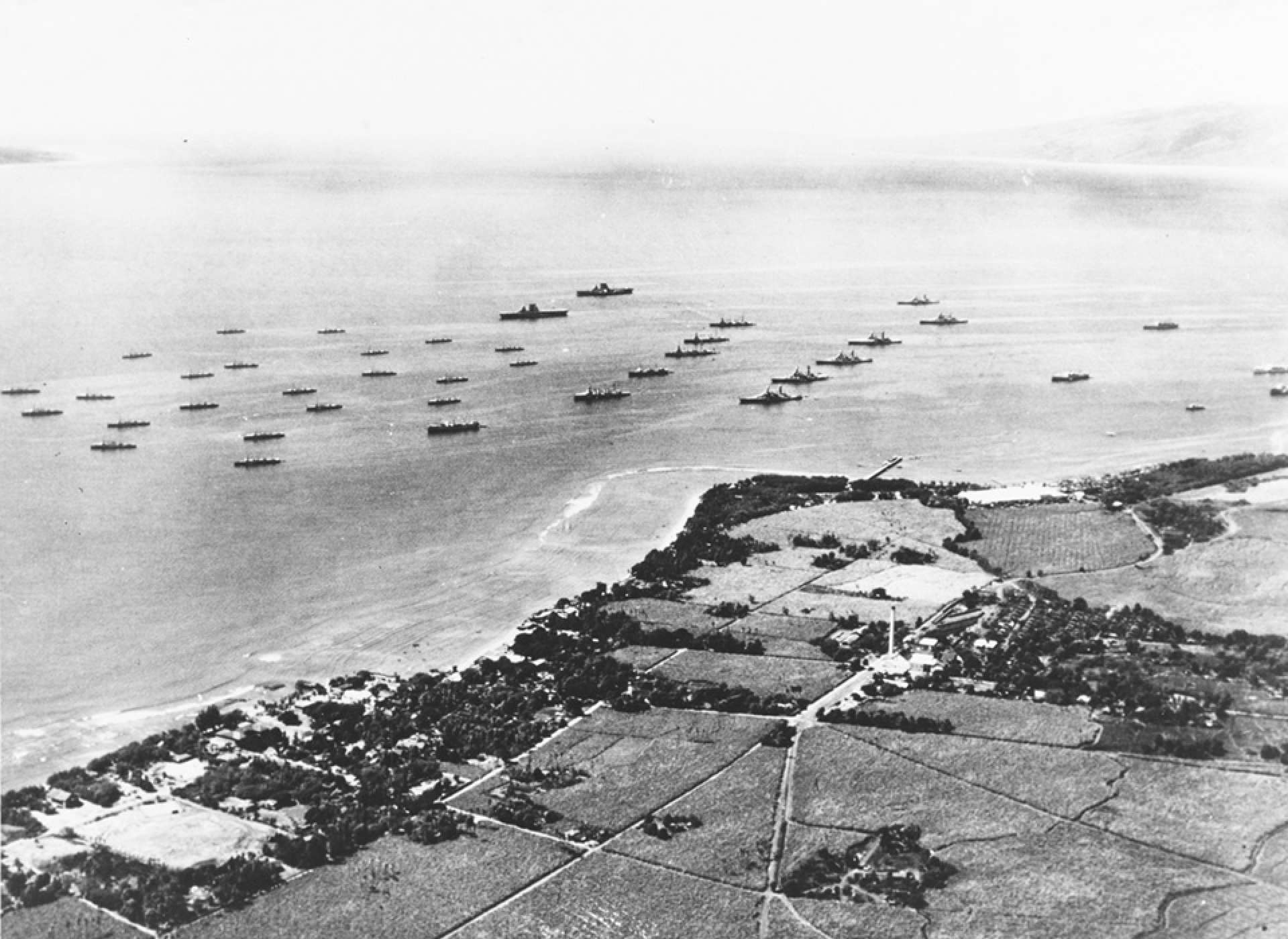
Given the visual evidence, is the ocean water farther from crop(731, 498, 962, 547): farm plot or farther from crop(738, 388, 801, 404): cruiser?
crop(731, 498, 962, 547): farm plot

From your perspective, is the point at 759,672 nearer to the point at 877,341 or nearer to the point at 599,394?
the point at 599,394

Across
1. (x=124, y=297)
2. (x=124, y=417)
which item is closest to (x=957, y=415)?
(x=124, y=417)

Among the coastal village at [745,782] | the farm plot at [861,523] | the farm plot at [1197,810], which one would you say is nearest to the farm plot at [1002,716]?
the coastal village at [745,782]

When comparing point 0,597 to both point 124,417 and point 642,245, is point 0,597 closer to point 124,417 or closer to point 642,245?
point 124,417

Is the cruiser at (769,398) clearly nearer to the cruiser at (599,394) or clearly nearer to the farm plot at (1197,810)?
the cruiser at (599,394)

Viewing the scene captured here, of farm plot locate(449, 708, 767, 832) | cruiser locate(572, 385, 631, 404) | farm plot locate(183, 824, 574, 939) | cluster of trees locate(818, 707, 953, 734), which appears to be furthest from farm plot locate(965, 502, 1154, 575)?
cruiser locate(572, 385, 631, 404)

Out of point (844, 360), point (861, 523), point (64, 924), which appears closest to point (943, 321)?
point (844, 360)
